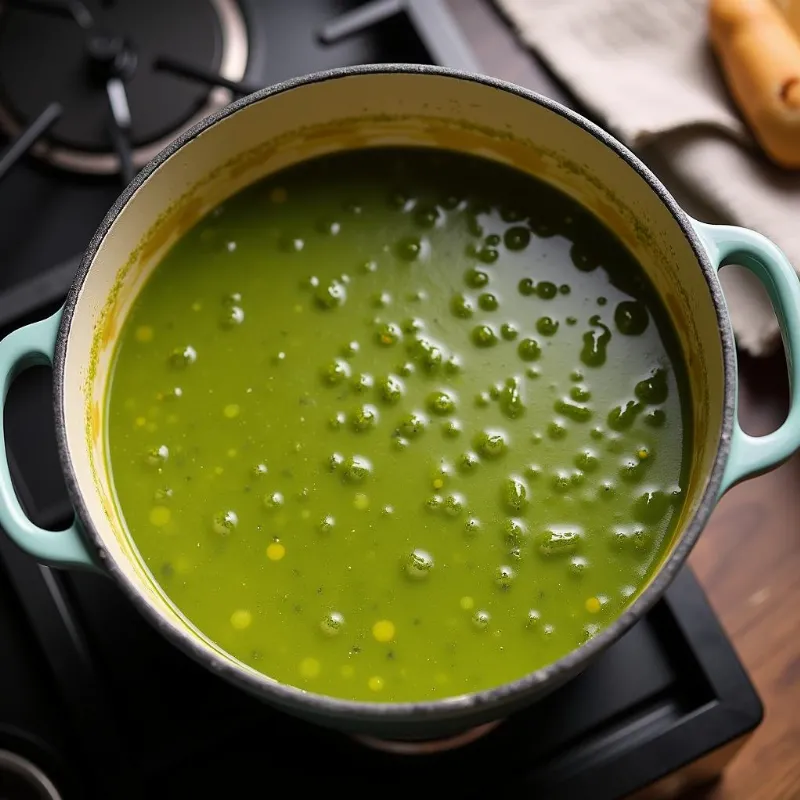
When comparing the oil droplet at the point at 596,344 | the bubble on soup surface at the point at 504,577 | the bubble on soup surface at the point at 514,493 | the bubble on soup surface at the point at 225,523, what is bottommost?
the bubble on soup surface at the point at 504,577

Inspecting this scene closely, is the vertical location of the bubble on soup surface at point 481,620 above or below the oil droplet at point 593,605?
above

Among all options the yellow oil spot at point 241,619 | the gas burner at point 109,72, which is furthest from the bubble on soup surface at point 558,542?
the gas burner at point 109,72

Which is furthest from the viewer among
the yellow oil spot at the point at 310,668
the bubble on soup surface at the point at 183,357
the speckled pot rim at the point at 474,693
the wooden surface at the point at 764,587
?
the wooden surface at the point at 764,587

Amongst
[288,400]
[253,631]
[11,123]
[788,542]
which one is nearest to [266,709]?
[253,631]

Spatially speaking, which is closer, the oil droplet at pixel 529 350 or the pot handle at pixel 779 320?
the pot handle at pixel 779 320

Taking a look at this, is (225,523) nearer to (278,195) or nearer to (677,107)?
(278,195)

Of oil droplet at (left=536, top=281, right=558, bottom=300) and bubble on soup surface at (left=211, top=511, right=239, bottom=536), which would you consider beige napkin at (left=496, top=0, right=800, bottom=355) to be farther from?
bubble on soup surface at (left=211, top=511, right=239, bottom=536)

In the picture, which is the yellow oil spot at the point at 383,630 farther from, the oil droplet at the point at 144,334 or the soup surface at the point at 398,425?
the oil droplet at the point at 144,334
